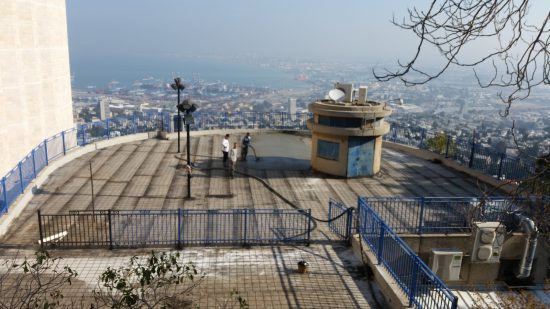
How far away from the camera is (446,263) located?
12.6 metres

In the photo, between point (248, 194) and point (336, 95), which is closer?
point (248, 194)

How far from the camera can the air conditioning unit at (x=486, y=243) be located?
12484 millimetres

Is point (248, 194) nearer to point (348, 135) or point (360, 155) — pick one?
point (348, 135)

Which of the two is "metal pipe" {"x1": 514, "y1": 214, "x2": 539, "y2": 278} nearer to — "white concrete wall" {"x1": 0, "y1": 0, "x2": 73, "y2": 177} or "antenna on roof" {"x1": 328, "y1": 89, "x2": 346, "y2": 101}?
"antenna on roof" {"x1": 328, "y1": 89, "x2": 346, "y2": 101}

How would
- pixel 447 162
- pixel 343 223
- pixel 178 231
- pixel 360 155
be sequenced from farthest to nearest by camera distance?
pixel 447 162 < pixel 360 155 < pixel 343 223 < pixel 178 231

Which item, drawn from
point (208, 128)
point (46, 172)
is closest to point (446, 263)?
point (46, 172)

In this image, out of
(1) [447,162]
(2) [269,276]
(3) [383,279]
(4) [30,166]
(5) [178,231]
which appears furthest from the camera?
(1) [447,162]

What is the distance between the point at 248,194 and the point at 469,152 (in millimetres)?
10633

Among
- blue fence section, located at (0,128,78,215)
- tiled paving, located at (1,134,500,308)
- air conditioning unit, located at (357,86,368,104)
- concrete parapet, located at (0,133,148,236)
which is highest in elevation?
air conditioning unit, located at (357,86,368,104)

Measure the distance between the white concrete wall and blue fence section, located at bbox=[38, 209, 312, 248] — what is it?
29.1ft

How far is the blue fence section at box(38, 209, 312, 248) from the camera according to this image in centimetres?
1134

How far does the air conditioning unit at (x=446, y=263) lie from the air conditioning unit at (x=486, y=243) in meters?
0.73

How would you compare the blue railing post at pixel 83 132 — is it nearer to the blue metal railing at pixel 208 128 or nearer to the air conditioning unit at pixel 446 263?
the blue metal railing at pixel 208 128

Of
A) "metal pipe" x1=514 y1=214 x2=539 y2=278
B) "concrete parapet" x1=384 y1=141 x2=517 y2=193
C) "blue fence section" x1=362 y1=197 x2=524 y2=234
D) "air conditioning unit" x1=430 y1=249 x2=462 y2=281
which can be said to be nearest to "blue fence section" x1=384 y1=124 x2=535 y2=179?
"concrete parapet" x1=384 y1=141 x2=517 y2=193
